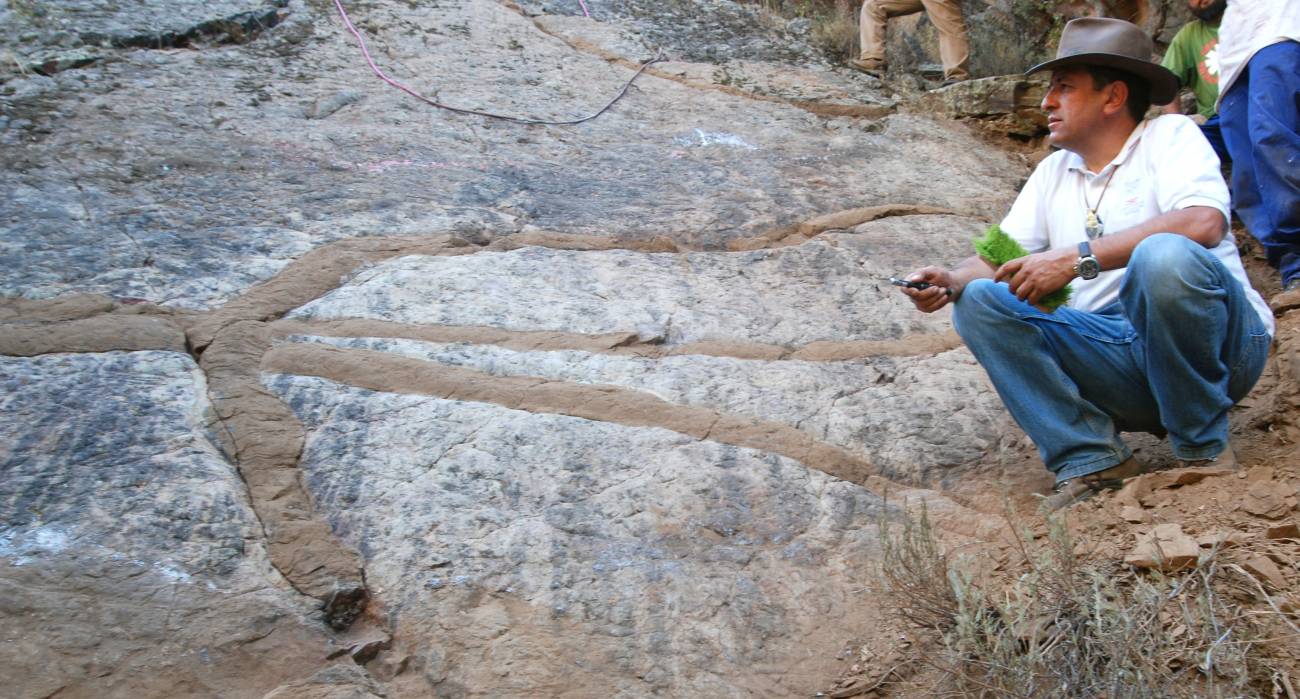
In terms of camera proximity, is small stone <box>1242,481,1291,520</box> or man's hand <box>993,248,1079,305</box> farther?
man's hand <box>993,248,1079,305</box>

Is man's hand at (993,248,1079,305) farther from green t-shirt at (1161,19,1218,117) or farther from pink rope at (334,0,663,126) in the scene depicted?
pink rope at (334,0,663,126)

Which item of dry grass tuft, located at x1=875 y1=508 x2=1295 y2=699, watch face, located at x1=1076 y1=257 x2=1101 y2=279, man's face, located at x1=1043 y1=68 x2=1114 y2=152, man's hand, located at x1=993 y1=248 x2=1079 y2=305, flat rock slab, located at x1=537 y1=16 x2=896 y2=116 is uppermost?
man's face, located at x1=1043 y1=68 x2=1114 y2=152

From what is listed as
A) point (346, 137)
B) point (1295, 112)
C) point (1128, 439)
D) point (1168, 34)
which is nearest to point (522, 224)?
point (346, 137)

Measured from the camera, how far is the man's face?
2756 millimetres

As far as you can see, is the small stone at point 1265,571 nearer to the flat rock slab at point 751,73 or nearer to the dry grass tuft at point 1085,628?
the dry grass tuft at point 1085,628

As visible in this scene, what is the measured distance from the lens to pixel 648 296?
11.4ft

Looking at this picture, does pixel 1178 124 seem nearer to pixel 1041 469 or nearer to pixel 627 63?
pixel 1041 469

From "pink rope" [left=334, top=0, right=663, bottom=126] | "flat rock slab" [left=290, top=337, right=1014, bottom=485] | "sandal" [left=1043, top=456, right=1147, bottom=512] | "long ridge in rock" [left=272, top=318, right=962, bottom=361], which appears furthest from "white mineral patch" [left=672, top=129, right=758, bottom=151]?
"sandal" [left=1043, top=456, right=1147, bottom=512]

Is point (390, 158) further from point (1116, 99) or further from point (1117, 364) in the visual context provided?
point (1117, 364)

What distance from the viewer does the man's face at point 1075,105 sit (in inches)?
108

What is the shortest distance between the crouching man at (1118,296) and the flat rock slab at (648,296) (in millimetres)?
770

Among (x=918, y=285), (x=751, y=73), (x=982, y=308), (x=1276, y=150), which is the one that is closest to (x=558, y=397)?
(x=918, y=285)

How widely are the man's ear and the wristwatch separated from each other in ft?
1.44

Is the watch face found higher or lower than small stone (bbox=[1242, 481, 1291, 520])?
higher
